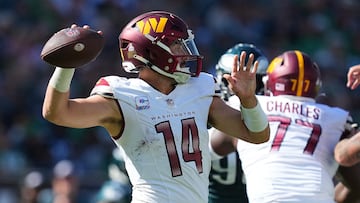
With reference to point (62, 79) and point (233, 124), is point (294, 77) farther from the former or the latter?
point (62, 79)

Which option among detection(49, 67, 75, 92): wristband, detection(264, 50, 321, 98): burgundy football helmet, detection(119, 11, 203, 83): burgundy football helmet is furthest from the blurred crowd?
detection(49, 67, 75, 92): wristband

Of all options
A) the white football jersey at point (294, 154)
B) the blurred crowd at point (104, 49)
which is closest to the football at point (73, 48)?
the white football jersey at point (294, 154)

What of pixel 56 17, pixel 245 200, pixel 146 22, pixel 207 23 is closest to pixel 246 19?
pixel 207 23

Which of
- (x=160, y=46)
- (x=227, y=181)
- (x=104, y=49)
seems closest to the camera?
(x=160, y=46)

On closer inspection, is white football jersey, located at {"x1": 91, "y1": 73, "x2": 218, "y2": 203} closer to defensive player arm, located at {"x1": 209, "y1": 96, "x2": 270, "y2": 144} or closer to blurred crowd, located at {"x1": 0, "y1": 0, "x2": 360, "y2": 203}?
defensive player arm, located at {"x1": 209, "y1": 96, "x2": 270, "y2": 144}

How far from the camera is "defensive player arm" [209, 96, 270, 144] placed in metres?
5.24

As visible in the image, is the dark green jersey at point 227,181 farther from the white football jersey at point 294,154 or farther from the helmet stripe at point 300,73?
the helmet stripe at point 300,73

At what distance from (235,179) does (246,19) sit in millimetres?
6781

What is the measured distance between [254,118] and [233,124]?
144mm

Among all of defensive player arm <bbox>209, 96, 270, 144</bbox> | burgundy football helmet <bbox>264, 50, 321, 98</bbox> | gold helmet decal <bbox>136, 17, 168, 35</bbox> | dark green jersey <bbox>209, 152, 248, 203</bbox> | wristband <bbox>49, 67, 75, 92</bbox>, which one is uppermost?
gold helmet decal <bbox>136, 17, 168, 35</bbox>

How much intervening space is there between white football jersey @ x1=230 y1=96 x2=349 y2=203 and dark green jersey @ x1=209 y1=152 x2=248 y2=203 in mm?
578

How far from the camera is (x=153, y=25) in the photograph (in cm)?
526

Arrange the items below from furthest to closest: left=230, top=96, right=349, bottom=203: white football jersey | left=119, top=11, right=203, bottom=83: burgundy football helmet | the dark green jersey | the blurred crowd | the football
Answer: the blurred crowd
the dark green jersey
left=230, top=96, right=349, bottom=203: white football jersey
left=119, top=11, right=203, bottom=83: burgundy football helmet
the football

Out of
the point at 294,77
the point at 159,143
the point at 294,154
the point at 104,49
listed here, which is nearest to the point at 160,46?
the point at 159,143
